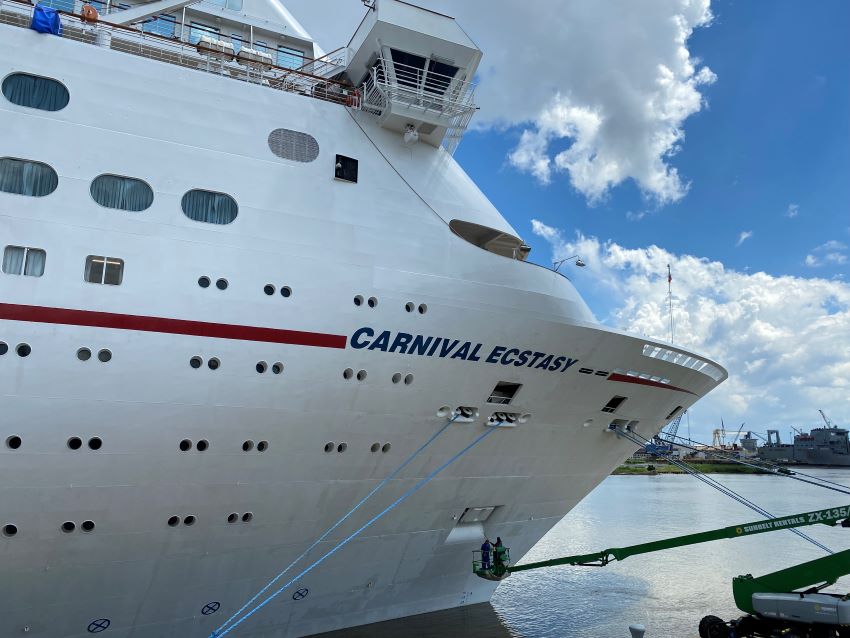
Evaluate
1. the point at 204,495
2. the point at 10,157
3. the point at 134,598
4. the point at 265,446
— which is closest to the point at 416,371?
the point at 265,446

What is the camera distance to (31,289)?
22.6 feet

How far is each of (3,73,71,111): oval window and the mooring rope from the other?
724 cm

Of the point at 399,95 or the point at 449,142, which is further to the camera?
the point at 449,142

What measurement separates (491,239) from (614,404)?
3.90m

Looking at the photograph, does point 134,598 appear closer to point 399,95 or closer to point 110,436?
point 110,436

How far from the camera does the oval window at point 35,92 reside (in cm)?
748

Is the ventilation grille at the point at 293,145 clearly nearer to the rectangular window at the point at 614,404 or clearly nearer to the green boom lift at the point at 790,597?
the rectangular window at the point at 614,404

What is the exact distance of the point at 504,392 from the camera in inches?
390

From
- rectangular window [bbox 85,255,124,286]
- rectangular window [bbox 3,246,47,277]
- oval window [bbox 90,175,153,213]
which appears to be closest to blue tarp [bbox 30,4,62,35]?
oval window [bbox 90,175,153,213]

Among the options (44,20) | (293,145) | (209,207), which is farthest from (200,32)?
(209,207)

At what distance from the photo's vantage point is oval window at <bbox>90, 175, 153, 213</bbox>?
7490 mm

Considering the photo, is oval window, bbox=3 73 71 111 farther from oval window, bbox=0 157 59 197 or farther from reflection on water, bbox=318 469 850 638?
reflection on water, bbox=318 469 850 638

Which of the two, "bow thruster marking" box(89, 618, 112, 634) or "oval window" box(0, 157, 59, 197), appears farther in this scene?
"bow thruster marking" box(89, 618, 112, 634)

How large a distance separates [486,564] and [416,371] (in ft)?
14.0
